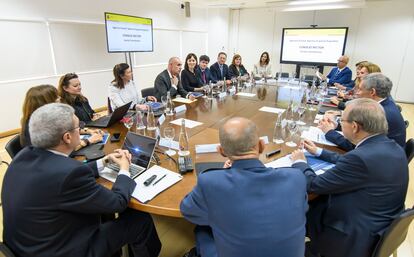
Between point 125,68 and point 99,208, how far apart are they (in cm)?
238

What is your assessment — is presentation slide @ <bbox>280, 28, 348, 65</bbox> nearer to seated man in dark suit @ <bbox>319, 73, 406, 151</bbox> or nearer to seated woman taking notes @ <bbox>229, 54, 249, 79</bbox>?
seated woman taking notes @ <bbox>229, 54, 249, 79</bbox>

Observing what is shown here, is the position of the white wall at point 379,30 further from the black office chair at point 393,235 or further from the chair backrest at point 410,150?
the black office chair at point 393,235

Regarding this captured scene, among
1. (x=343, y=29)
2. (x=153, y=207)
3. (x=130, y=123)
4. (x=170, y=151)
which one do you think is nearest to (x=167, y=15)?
(x=343, y=29)

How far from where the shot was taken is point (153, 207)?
1235 mm

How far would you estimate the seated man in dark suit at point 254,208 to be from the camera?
0.87 meters

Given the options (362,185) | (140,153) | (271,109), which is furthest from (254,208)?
(271,109)

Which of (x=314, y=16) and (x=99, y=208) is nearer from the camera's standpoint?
(x=99, y=208)

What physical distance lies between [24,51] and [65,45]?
0.70m

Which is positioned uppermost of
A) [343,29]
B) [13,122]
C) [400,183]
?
[343,29]

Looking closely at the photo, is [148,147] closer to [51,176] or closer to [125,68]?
[51,176]

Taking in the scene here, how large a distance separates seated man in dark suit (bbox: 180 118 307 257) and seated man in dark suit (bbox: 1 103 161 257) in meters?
0.51

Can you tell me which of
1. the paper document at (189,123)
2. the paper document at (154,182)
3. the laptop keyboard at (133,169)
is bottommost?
the paper document at (154,182)

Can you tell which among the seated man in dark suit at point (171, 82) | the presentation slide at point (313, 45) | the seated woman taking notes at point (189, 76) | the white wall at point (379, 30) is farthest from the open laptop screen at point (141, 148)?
the white wall at point (379, 30)

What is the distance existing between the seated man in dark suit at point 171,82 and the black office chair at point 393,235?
8.63ft
